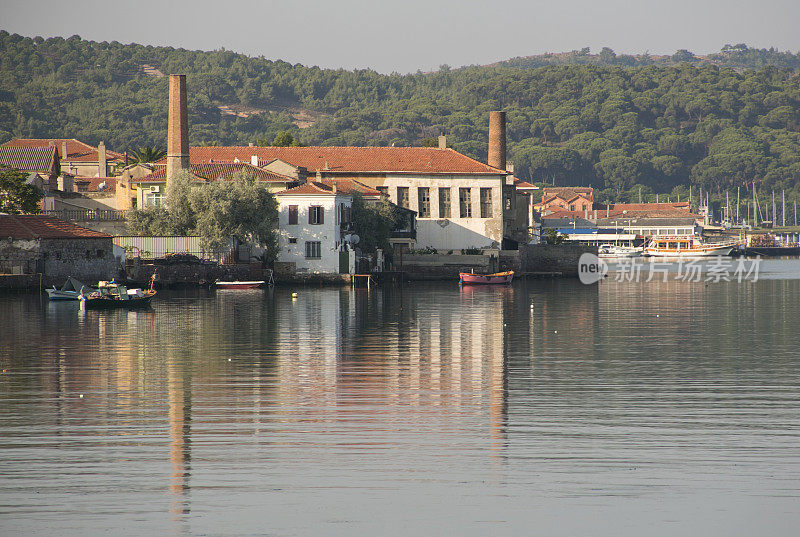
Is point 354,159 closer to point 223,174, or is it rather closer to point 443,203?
point 443,203

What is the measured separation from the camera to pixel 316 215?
7094 centimetres

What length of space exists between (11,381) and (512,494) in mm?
14897

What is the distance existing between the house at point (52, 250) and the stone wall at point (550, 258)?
40.6m

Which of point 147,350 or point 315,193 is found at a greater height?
point 315,193

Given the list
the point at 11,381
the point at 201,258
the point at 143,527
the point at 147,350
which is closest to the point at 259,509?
the point at 143,527

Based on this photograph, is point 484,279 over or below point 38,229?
below

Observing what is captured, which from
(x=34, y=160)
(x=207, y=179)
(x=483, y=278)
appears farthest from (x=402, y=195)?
(x=34, y=160)

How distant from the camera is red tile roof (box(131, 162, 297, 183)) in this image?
7362cm

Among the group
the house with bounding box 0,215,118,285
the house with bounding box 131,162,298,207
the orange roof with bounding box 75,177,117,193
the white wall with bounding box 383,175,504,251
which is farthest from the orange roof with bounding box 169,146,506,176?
the house with bounding box 0,215,118,285

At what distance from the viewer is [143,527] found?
13.0 m

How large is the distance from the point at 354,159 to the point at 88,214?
78.5 ft

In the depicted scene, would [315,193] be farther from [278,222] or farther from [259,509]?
[259,509]

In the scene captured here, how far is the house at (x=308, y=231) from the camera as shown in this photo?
70812 mm

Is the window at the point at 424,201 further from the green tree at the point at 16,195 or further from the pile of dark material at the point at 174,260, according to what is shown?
the green tree at the point at 16,195
